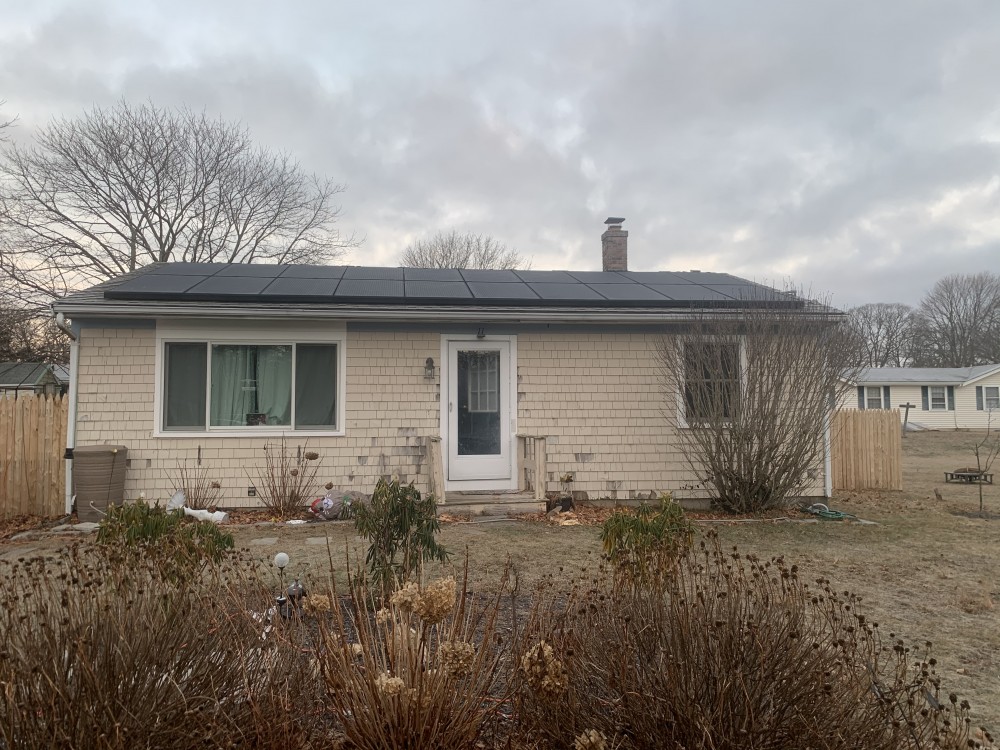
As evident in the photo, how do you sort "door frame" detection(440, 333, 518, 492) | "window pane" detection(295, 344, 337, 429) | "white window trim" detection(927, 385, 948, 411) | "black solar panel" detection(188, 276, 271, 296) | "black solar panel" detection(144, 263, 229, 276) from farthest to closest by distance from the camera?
"white window trim" detection(927, 385, 948, 411) → "black solar panel" detection(144, 263, 229, 276) → "door frame" detection(440, 333, 518, 492) → "window pane" detection(295, 344, 337, 429) → "black solar panel" detection(188, 276, 271, 296)

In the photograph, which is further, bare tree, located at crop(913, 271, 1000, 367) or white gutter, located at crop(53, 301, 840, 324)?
bare tree, located at crop(913, 271, 1000, 367)

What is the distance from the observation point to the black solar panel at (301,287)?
8.57 metres

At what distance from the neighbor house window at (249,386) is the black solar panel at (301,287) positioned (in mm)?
741

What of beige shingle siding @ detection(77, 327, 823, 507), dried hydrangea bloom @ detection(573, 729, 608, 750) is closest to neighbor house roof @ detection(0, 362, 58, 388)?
beige shingle siding @ detection(77, 327, 823, 507)

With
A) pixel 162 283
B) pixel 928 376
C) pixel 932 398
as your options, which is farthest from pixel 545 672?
pixel 928 376

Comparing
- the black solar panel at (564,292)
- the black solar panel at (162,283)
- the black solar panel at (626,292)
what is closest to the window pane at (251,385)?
the black solar panel at (162,283)

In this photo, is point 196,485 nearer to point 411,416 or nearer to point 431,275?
point 411,416

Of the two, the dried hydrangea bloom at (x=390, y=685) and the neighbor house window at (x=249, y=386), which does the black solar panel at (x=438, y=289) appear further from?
the dried hydrangea bloom at (x=390, y=685)

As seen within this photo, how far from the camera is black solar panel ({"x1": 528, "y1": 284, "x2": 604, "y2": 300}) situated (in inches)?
363

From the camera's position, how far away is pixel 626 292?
387 inches

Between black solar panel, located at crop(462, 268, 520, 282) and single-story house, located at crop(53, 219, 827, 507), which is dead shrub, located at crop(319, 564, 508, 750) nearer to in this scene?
single-story house, located at crop(53, 219, 827, 507)

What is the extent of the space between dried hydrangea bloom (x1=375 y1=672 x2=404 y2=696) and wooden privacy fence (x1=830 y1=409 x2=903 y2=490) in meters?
11.4

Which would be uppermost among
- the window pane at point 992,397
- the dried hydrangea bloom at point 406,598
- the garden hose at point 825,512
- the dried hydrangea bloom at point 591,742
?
the window pane at point 992,397

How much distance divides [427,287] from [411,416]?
2.13 metres
